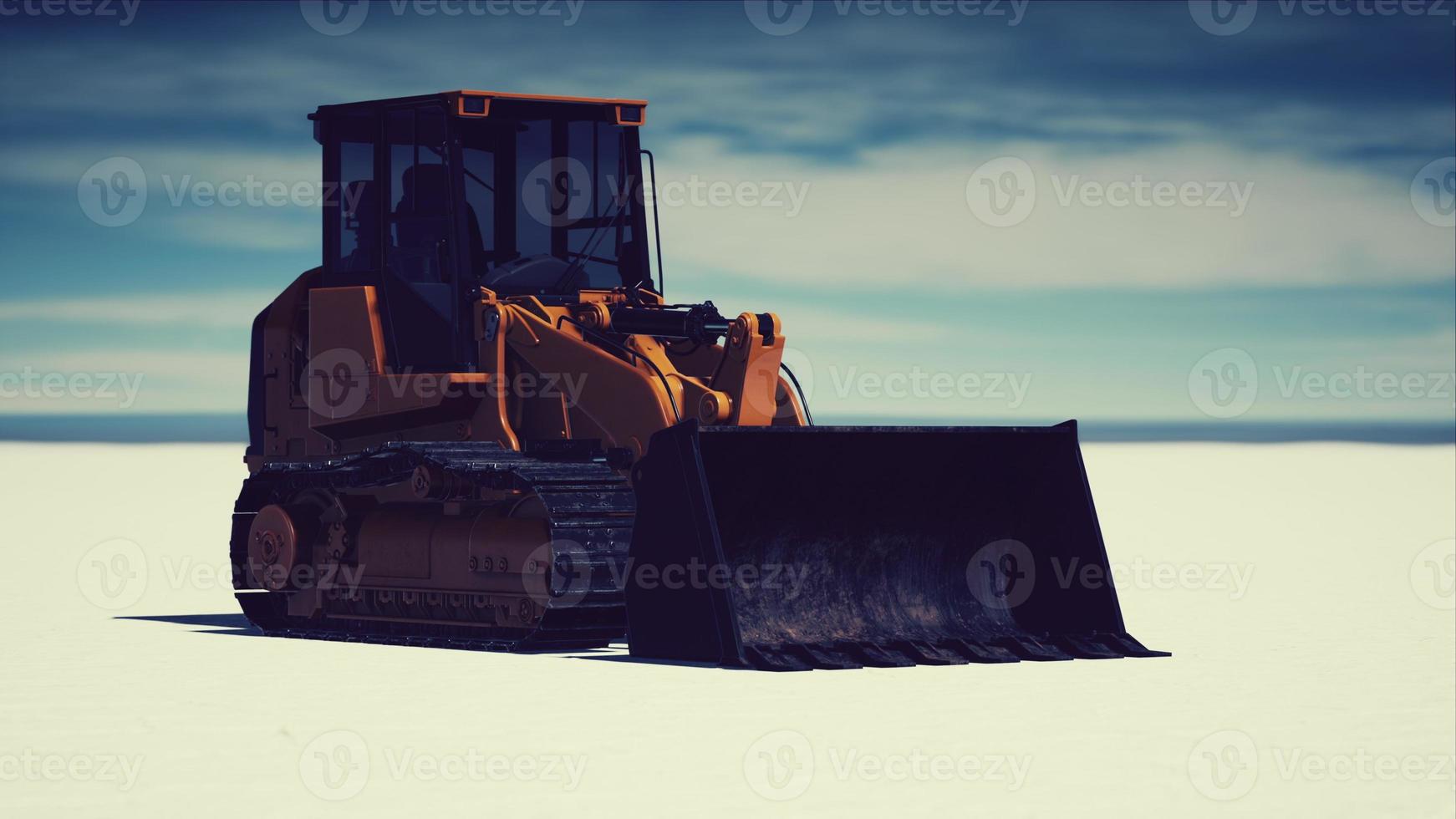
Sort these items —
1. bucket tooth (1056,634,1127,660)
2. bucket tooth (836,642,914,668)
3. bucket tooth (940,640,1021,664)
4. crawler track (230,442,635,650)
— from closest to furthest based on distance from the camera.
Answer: bucket tooth (836,642,914,668)
bucket tooth (940,640,1021,664)
bucket tooth (1056,634,1127,660)
crawler track (230,442,635,650)

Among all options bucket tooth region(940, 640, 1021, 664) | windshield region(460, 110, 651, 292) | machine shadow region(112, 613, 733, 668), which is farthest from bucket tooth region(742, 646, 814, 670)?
windshield region(460, 110, 651, 292)

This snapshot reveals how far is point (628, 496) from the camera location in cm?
1625

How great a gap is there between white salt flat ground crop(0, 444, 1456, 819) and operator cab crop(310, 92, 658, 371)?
299 cm

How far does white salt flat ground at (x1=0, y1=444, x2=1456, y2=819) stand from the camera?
1023 cm

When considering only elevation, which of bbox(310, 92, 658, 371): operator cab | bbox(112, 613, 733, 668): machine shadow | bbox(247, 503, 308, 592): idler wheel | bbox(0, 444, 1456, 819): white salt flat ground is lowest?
bbox(0, 444, 1456, 819): white salt flat ground

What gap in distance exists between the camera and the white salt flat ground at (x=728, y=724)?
10.2 metres

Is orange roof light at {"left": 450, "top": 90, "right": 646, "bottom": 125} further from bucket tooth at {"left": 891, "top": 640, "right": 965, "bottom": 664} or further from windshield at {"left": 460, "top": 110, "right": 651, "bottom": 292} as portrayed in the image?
bucket tooth at {"left": 891, "top": 640, "right": 965, "bottom": 664}

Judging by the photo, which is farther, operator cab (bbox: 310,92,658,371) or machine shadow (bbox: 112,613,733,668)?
operator cab (bbox: 310,92,658,371)

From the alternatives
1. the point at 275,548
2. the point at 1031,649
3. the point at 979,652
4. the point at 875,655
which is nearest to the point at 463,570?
the point at 275,548

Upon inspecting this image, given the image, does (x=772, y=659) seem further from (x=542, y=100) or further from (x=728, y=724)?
(x=542, y=100)

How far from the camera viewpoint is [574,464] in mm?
16516

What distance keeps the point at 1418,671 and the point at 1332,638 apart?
214 cm

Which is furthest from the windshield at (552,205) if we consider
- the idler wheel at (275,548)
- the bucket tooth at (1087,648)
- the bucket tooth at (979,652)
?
the bucket tooth at (1087,648)

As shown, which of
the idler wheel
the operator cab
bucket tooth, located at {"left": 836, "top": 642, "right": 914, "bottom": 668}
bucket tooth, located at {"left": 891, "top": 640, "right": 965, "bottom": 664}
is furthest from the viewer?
the idler wheel
